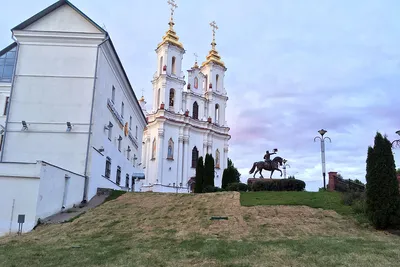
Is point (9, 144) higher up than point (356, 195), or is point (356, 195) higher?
point (9, 144)

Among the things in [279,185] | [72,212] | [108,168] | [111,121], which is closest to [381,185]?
[279,185]

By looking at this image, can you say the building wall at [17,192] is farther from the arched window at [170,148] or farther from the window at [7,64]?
the arched window at [170,148]

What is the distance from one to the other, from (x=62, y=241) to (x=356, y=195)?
42.9 ft

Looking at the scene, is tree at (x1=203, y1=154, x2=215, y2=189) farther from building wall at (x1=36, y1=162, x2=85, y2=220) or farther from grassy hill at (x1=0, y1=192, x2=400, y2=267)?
building wall at (x1=36, y1=162, x2=85, y2=220)

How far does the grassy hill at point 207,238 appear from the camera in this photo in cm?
988

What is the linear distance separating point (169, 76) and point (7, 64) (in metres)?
27.1

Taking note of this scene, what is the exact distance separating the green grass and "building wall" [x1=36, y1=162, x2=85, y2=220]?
8.63 m

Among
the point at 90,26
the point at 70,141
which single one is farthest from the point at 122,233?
the point at 90,26

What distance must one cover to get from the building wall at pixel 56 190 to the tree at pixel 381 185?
1315 cm

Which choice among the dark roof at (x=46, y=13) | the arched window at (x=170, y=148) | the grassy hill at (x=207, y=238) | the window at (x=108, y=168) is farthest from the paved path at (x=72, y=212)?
the arched window at (x=170, y=148)

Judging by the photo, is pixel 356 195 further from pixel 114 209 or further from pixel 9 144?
pixel 9 144

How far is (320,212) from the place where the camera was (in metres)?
16.2

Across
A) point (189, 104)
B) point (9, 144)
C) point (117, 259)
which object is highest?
point (189, 104)

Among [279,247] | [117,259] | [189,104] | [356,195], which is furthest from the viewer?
[189,104]
